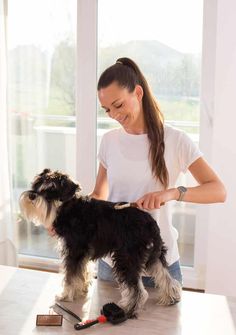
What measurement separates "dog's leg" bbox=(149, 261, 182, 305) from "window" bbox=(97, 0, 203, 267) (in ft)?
6.11

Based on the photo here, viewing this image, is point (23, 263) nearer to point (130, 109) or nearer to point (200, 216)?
point (200, 216)

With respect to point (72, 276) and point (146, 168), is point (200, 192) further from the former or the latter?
point (72, 276)

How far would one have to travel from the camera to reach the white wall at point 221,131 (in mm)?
2934

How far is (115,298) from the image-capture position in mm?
1699

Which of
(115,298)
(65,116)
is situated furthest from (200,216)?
(115,298)

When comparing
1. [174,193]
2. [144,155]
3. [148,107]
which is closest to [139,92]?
[148,107]

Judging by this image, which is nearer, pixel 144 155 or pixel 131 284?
pixel 131 284

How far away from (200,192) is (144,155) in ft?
0.91

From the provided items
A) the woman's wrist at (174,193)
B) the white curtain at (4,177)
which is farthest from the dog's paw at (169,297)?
the white curtain at (4,177)

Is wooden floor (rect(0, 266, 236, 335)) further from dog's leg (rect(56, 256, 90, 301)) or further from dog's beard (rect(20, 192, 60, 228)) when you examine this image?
dog's beard (rect(20, 192, 60, 228))

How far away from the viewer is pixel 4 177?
11.8 feet

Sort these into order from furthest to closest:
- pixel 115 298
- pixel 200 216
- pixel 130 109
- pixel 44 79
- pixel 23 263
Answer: pixel 23 263, pixel 44 79, pixel 200 216, pixel 130 109, pixel 115 298

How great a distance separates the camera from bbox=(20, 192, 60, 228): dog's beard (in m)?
1.65

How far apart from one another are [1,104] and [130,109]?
6.43 feet
